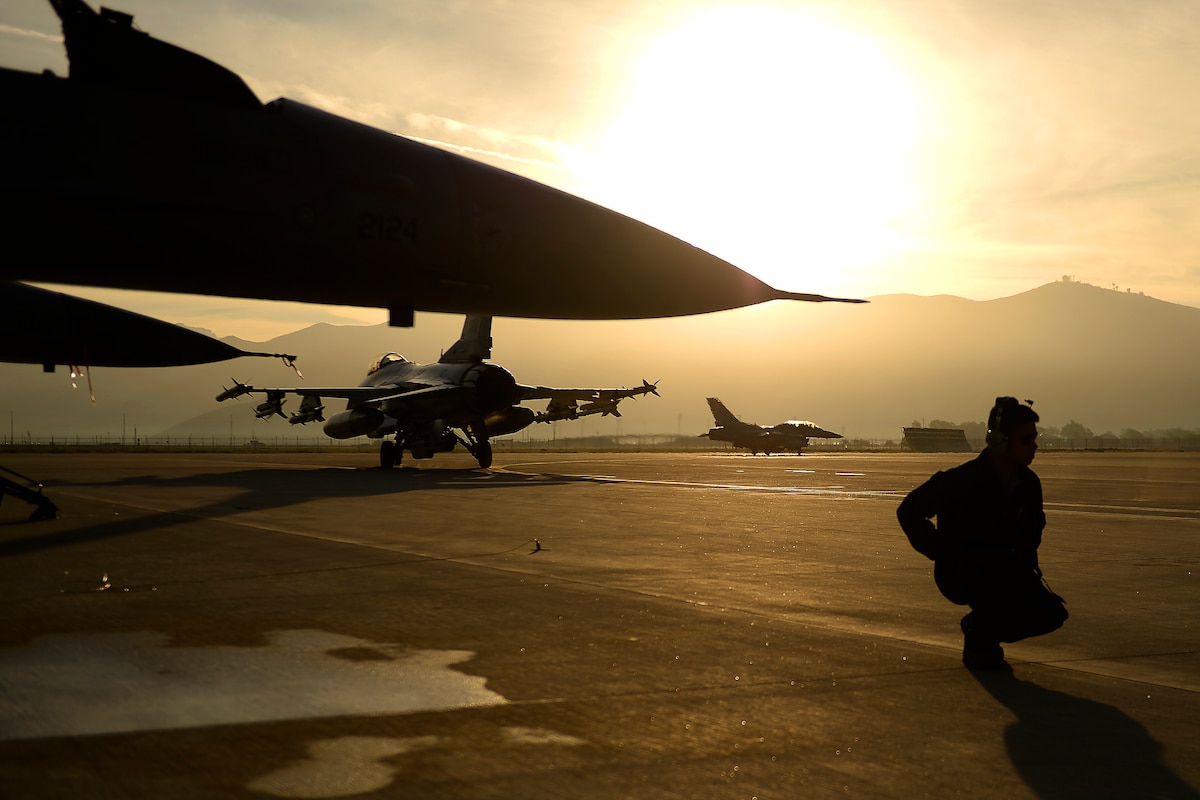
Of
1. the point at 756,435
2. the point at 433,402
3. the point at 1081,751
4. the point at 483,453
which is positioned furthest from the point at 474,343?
the point at 756,435

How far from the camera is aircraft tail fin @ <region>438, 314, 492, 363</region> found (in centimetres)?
3262

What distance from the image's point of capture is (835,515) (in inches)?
647

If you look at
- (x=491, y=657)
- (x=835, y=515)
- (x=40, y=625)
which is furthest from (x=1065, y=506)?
(x=40, y=625)

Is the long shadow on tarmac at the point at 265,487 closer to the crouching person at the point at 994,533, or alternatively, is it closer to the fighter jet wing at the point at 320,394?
the fighter jet wing at the point at 320,394

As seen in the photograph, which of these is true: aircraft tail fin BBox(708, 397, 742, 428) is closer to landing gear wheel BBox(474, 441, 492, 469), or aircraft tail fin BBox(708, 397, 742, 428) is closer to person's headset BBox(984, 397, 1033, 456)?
landing gear wheel BBox(474, 441, 492, 469)

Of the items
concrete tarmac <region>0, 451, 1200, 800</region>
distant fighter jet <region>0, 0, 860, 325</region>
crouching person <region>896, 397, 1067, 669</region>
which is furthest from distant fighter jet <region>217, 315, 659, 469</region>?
crouching person <region>896, 397, 1067, 669</region>

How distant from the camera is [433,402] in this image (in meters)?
31.7

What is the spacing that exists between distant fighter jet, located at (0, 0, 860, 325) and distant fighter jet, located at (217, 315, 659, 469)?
2291 centimetres

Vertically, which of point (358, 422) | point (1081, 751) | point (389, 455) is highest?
point (358, 422)

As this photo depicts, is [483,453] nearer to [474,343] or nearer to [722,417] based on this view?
[474,343]

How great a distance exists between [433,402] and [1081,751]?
Result: 93.4 feet

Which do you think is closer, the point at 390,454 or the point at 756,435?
the point at 390,454

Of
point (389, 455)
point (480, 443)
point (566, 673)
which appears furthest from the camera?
point (480, 443)

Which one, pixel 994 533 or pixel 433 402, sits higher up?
pixel 433 402
